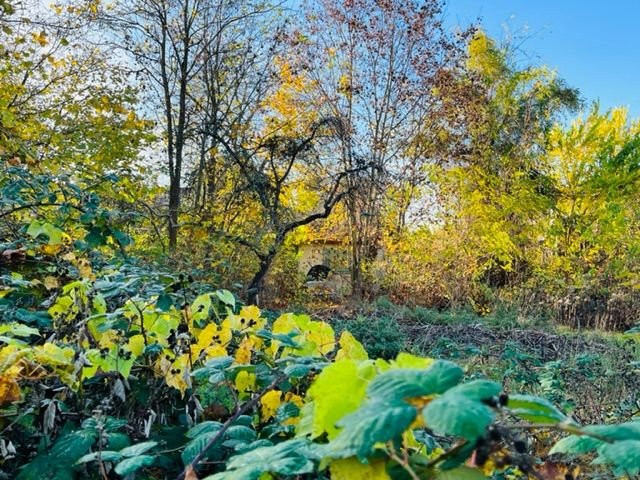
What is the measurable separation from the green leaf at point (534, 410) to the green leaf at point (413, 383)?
0.08 metres

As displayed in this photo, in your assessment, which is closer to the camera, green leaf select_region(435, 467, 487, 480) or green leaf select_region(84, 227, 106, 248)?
green leaf select_region(435, 467, 487, 480)

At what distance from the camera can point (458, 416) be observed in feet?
1.33

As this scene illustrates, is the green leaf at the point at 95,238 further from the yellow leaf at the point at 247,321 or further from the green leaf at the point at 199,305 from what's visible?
the yellow leaf at the point at 247,321

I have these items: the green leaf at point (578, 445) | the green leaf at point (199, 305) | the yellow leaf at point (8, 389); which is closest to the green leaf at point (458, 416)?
the green leaf at point (578, 445)

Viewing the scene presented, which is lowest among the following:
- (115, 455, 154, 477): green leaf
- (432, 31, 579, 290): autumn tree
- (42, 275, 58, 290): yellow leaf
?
(115, 455, 154, 477): green leaf

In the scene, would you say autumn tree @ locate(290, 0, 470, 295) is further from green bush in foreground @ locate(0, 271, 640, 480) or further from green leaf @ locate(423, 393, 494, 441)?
green leaf @ locate(423, 393, 494, 441)

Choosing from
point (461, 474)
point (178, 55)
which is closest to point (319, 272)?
point (178, 55)

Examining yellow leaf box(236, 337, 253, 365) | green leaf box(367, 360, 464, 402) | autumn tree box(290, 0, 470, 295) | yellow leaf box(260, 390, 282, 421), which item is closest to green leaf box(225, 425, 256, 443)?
yellow leaf box(260, 390, 282, 421)

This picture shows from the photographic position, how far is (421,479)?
50 centimetres

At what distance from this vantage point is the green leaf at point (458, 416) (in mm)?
397

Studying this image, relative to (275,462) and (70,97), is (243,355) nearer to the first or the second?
(275,462)

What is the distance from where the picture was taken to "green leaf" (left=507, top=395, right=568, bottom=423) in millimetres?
500

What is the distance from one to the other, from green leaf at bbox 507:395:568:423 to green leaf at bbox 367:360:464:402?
8 centimetres

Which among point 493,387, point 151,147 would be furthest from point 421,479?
point 151,147
